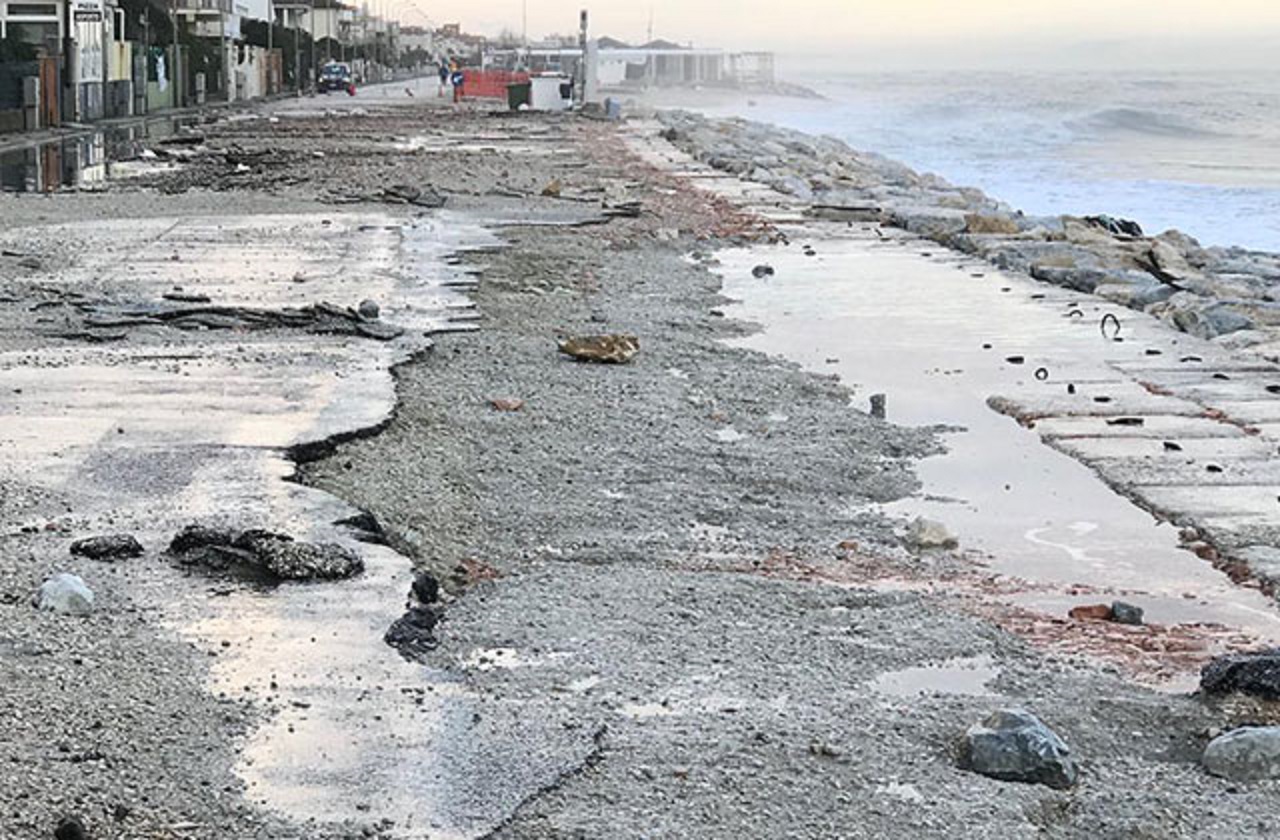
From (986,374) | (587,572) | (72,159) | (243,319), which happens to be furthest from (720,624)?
(72,159)

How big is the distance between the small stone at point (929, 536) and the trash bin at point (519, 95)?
56944 mm

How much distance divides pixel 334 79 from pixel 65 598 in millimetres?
89152

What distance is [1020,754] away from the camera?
491 cm

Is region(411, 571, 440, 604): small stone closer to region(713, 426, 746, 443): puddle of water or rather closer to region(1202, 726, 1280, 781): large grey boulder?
region(1202, 726, 1280, 781): large grey boulder

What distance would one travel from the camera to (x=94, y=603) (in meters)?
5.93

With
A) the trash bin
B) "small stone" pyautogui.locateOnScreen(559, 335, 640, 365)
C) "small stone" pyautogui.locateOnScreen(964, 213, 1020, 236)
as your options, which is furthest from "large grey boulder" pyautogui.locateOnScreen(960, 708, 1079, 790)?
the trash bin

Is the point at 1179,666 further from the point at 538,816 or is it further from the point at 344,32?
the point at 344,32

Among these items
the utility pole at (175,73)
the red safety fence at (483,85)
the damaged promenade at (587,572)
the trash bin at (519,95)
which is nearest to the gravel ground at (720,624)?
the damaged promenade at (587,572)

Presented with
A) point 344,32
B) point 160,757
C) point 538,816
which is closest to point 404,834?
point 538,816

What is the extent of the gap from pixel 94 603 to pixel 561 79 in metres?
63.7

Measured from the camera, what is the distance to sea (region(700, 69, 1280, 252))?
39.7 meters

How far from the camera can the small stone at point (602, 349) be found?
11.3m

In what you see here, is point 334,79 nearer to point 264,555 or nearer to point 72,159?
point 72,159

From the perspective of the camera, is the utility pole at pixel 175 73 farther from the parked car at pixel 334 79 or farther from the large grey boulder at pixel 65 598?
the large grey boulder at pixel 65 598
